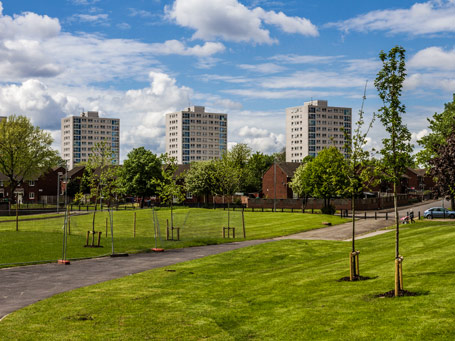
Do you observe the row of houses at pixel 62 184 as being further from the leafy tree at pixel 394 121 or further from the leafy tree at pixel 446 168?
the leafy tree at pixel 394 121

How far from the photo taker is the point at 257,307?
45.0ft

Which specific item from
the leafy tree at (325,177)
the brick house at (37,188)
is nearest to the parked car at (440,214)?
the leafy tree at (325,177)

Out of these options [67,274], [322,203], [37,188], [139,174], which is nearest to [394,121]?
[67,274]

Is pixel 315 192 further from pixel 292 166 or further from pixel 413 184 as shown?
pixel 413 184

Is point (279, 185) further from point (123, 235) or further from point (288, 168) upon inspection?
point (123, 235)

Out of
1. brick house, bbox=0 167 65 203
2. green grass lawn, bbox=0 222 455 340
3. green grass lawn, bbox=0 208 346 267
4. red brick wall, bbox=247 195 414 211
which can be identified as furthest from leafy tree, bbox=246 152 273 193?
green grass lawn, bbox=0 222 455 340

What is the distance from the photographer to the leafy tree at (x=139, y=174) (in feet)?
306

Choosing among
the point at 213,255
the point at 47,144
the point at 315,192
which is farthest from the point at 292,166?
the point at 213,255

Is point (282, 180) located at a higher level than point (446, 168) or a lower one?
lower

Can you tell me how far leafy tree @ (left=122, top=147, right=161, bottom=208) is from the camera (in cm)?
9338

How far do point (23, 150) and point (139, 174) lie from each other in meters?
24.4

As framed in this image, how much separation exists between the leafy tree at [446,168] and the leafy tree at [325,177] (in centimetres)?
1145

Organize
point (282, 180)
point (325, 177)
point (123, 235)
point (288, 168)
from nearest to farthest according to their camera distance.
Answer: point (325, 177) < point (123, 235) < point (282, 180) < point (288, 168)

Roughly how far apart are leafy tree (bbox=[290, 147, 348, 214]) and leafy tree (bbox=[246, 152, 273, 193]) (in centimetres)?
2561
